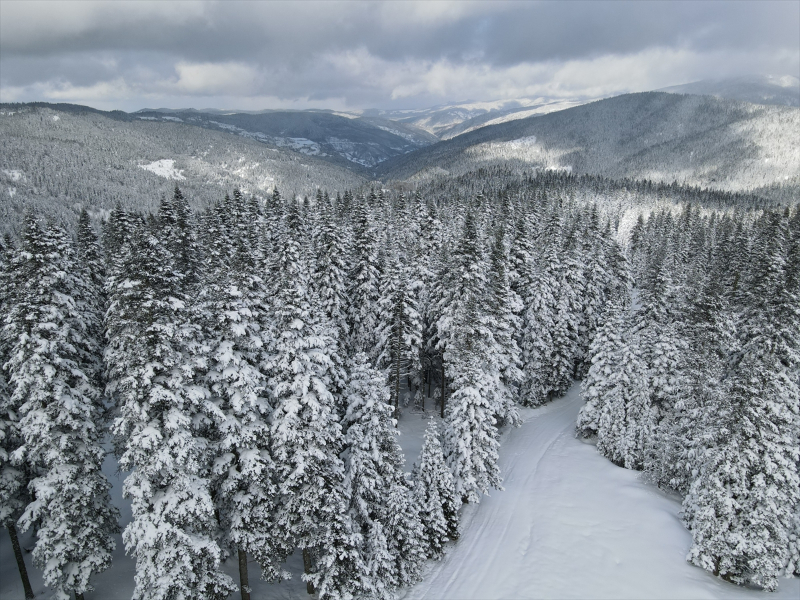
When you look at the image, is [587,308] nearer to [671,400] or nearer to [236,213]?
[671,400]

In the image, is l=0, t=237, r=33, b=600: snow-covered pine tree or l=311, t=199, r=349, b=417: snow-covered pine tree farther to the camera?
l=311, t=199, r=349, b=417: snow-covered pine tree

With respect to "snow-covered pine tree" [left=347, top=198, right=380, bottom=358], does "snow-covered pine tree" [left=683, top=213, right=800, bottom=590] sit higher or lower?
lower

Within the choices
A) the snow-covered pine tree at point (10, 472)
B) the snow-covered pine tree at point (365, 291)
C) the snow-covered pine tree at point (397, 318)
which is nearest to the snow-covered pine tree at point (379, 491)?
the snow-covered pine tree at point (397, 318)

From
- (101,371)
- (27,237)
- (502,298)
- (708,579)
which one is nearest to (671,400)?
(708,579)

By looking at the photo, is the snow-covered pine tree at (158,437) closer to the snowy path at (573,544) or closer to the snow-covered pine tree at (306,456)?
the snow-covered pine tree at (306,456)

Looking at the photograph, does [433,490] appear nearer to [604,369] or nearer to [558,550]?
[558,550]

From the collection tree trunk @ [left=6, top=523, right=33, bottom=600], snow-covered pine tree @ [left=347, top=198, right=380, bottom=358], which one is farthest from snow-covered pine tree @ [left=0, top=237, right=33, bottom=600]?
snow-covered pine tree @ [left=347, top=198, right=380, bottom=358]

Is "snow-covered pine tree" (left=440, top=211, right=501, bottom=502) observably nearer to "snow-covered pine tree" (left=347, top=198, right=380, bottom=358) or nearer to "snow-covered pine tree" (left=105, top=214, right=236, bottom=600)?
"snow-covered pine tree" (left=347, top=198, right=380, bottom=358)
